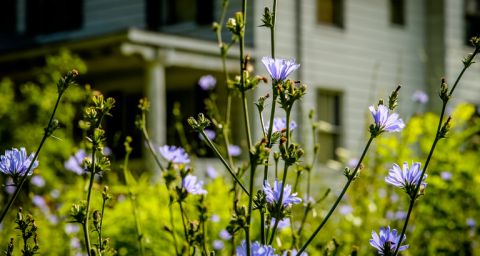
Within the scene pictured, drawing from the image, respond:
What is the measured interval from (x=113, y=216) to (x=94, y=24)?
38.2 ft

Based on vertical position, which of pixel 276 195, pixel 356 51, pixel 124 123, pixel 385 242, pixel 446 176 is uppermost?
pixel 276 195

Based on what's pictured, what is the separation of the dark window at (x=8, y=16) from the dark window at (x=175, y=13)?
356cm

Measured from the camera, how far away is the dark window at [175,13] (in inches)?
598

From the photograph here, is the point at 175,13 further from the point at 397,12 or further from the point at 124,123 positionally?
the point at 397,12

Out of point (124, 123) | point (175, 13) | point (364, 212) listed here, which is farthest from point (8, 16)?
point (364, 212)

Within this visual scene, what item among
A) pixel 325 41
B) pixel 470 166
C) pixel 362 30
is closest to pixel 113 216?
pixel 470 166

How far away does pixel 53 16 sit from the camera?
1670 centimetres

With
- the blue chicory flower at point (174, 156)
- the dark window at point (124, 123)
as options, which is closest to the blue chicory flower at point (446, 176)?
the blue chicory flower at point (174, 156)

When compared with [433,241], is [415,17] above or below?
above

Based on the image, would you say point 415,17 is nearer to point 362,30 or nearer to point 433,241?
point 362,30

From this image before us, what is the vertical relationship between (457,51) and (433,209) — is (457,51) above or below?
above

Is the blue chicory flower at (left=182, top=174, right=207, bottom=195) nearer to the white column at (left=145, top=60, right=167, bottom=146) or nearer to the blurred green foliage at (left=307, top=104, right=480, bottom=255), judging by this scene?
the blurred green foliage at (left=307, top=104, right=480, bottom=255)

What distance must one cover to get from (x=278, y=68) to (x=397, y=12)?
52.0 feet

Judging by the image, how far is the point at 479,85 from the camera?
18.1 meters
